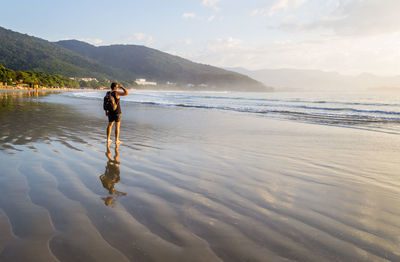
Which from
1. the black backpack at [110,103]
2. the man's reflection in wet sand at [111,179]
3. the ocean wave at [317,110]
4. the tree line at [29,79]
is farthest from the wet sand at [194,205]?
the tree line at [29,79]

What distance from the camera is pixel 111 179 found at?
14.3 ft

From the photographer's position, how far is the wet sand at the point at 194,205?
243cm

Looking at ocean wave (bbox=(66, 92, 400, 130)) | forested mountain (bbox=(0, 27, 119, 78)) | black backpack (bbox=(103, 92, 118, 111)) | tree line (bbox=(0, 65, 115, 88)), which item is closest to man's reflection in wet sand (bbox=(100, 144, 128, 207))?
black backpack (bbox=(103, 92, 118, 111))

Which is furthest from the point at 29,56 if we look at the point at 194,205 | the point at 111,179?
the point at 194,205

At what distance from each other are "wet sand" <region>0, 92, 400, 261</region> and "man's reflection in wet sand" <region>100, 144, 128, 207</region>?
2cm

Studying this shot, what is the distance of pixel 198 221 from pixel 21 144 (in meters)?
5.96

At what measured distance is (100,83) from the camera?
18475 centimetres

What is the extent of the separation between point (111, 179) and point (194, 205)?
1667mm

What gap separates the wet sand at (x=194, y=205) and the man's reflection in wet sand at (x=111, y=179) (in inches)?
0.6

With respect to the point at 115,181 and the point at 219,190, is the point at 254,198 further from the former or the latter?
the point at 115,181

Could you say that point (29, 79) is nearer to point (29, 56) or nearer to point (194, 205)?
point (194, 205)

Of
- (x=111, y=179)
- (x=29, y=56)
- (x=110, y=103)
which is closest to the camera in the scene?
(x=111, y=179)

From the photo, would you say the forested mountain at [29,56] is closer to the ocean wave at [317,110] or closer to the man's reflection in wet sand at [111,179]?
the ocean wave at [317,110]

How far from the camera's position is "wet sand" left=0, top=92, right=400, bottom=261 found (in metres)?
2.43
